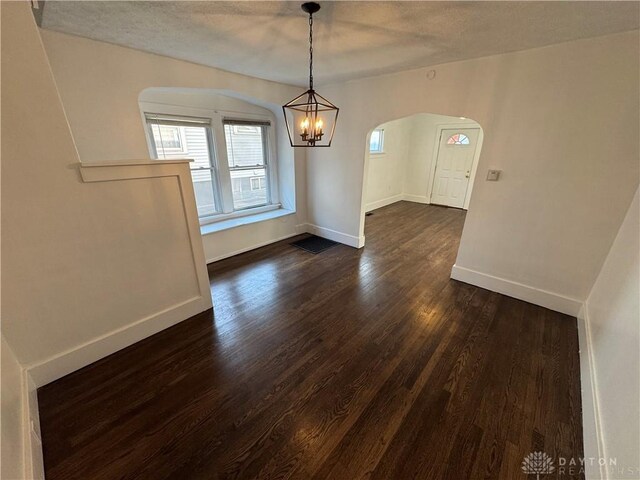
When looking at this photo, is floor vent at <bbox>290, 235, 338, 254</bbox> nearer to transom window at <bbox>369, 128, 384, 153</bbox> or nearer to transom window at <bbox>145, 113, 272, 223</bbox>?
transom window at <bbox>145, 113, 272, 223</bbox>

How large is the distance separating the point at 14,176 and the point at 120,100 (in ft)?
4.51

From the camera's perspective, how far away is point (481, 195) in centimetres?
282

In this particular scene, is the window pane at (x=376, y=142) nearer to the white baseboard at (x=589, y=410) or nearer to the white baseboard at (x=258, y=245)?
the white baseboard at (x=258, y=245)

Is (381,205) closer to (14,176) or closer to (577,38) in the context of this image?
(577,38)

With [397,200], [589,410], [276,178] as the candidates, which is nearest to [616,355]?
[589,410]

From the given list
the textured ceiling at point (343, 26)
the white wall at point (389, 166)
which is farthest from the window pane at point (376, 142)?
the textured ceiling at point (343, 26)

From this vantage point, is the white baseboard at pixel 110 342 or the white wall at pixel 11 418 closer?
the white wall at pixel 11 418

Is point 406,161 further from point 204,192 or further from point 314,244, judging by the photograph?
point 204,192

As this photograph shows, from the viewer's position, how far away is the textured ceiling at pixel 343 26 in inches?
64.6

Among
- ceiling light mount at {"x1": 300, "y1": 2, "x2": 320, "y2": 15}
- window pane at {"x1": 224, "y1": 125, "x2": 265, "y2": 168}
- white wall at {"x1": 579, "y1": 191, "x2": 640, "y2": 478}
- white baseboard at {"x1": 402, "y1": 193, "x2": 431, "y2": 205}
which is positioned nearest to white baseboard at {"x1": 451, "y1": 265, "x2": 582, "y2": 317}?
white wall at {"x1": 579, "y1": 191, "x2": 640, "y2": 478}

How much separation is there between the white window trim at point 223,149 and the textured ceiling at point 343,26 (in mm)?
715

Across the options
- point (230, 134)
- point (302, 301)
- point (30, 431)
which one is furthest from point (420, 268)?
point (30, 431)

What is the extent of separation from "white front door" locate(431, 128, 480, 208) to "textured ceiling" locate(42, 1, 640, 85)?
433cm

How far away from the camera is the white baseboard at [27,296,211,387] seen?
70.2 inches
